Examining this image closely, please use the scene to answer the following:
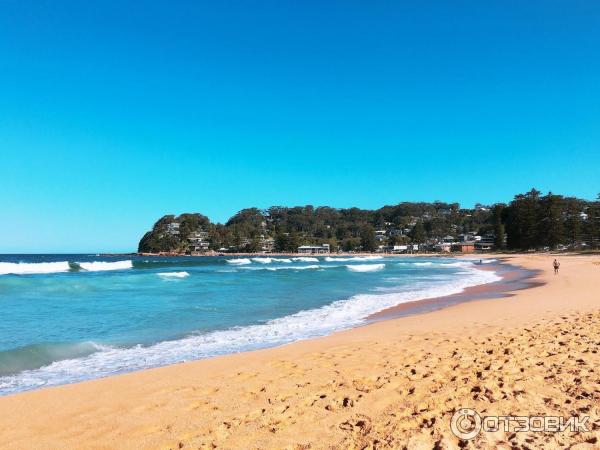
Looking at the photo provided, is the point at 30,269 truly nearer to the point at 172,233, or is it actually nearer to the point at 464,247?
the point at 464,247

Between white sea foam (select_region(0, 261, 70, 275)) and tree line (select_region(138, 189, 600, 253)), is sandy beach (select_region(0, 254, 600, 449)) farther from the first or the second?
tree line (select_region(138, 189, 600, 253))

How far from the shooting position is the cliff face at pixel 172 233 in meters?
153

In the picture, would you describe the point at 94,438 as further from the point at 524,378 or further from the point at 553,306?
the point at 553,306

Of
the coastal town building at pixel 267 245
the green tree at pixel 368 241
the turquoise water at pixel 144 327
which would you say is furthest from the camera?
the coastal town building at pixel 267 245

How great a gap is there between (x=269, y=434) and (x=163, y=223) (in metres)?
171

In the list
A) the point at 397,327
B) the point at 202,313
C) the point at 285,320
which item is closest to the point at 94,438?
the point at 397,327

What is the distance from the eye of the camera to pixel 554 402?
3.77 metres

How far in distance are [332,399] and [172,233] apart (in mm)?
162901

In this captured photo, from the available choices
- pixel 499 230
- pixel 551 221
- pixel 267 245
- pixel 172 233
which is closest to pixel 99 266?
pixel 551 221

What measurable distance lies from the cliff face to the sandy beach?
506 ft

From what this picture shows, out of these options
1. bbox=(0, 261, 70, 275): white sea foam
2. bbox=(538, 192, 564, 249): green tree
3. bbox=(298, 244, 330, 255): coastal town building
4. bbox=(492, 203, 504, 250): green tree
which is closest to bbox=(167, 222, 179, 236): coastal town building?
bbox=(298, 244, 330, 255): coastal town building

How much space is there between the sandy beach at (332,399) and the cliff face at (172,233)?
154283mm

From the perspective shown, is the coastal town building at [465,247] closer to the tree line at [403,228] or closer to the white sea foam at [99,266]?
the tree line at [403,228]

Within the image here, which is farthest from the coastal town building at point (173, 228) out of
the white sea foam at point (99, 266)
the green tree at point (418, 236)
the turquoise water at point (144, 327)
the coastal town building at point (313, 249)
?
the turquoise water at point (144, 327)
